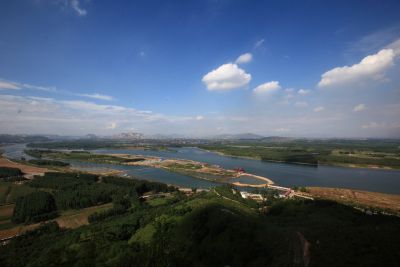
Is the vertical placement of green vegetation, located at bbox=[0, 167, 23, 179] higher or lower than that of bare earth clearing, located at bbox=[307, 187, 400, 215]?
higher

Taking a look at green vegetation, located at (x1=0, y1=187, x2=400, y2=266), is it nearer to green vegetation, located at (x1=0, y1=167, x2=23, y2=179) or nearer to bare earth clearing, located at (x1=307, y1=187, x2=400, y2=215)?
bare earth clearing, located at (x1=307, y1=187, x2=400, y2=215)

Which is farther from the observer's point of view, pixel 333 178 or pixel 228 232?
pixel 333 178

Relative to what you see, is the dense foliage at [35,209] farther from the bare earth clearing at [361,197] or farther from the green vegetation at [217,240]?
the bare earth clearing at [361,197]

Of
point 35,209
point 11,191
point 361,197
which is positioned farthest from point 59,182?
point 361,197

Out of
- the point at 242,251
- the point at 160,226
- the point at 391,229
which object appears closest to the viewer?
the point at 391,229

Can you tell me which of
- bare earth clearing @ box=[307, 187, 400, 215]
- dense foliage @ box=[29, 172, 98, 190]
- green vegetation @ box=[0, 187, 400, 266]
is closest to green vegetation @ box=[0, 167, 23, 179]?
dense foliage @ box=[29, 172, 98, 190]

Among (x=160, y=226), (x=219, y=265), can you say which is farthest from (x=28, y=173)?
(x=219, y=265)

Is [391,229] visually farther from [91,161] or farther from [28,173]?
[91,161]
